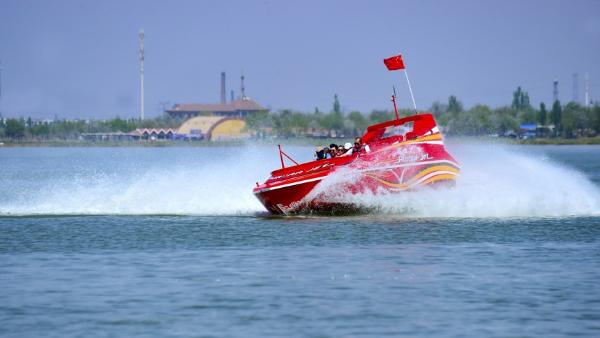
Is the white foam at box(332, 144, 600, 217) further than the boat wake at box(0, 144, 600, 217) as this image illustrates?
No

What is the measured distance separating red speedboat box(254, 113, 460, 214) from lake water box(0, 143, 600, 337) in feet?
1.69

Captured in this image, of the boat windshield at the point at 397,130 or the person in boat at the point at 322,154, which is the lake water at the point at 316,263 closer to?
the person in boat at the point at 322,154

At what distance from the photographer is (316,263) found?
25906 millimetres

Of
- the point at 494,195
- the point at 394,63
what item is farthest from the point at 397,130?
the point at 494,195

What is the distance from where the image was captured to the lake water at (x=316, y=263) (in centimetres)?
1991

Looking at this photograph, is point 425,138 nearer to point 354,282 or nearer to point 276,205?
point 276,205

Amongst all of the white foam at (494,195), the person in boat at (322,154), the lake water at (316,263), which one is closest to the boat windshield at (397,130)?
the white foam at (494,195)

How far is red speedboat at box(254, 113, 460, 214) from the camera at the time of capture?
110ft

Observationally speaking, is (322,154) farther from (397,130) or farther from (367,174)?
(397,130)

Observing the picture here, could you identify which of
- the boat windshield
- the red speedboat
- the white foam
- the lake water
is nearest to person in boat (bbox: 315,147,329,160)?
the red speedboat

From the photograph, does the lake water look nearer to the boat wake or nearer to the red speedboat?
the boat wake

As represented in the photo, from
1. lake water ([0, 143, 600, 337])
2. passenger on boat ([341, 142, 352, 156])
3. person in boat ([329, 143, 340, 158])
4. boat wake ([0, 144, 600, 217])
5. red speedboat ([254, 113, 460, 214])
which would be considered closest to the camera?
lake water ([0, 143, 600, 337])

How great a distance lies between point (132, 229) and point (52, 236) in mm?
2508

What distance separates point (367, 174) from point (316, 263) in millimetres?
8272
